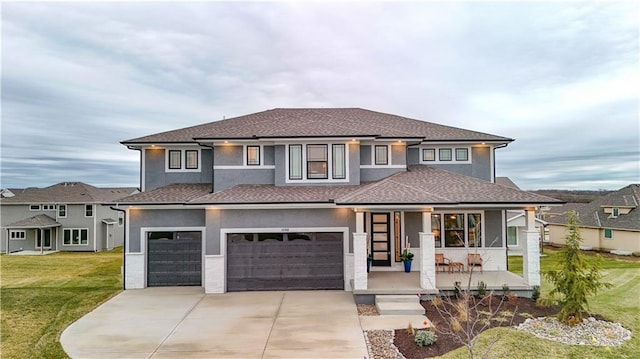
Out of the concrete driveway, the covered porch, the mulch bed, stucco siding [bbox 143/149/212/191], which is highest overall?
stucco siding [bbox 143/149/212/191]

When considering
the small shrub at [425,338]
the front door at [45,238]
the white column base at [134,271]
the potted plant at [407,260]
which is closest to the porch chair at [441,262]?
the potted plant at [407,260]

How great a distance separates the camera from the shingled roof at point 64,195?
34.0 meters

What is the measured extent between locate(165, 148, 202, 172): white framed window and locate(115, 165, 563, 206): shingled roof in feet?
3.19

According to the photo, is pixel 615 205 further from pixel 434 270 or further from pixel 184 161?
pixel 184 161

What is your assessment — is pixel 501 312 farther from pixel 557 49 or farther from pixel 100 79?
pixel 100 79

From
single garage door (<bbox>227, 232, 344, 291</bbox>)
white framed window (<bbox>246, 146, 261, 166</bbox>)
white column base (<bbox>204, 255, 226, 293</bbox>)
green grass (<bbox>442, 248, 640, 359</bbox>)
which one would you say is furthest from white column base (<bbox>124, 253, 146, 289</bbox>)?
green grass (<bbox>442, 248, 640, 359</bbox>)

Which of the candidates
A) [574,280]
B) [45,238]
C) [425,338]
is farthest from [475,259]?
[45,238]

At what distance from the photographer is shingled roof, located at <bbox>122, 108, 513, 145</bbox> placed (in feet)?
45.3

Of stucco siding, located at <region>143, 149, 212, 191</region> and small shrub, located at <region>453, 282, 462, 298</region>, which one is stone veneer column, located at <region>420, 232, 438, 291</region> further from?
stucco siding, located at <region>143, 149, 212, 191</region>

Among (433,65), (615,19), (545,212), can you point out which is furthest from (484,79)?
(545,212)

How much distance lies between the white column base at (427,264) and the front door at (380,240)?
270cm

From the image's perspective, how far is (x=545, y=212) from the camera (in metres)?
37.9

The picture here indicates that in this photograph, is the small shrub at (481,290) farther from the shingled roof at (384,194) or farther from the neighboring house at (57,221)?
the neighboring house at (57,221)

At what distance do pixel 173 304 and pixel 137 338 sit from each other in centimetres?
288
